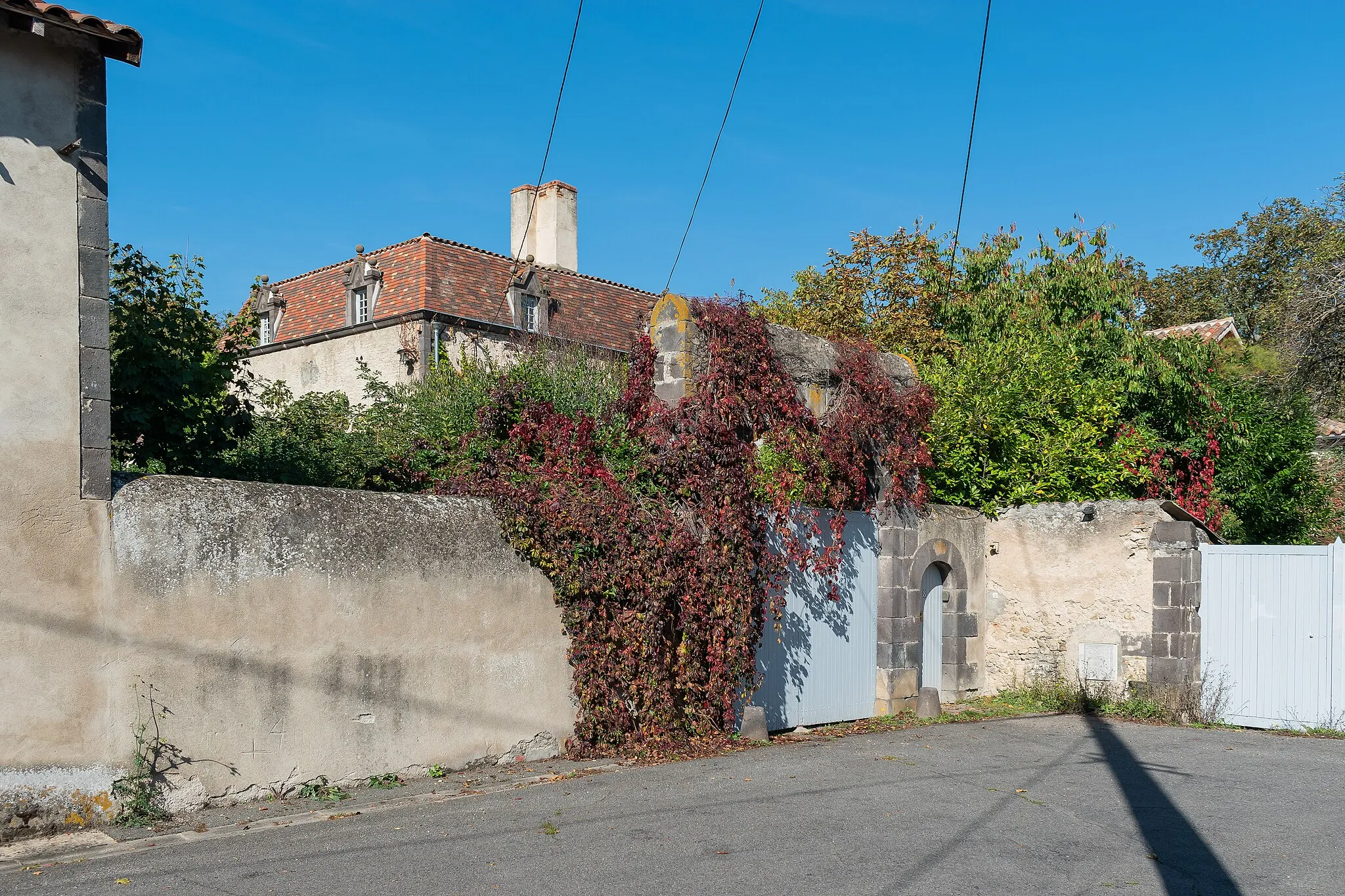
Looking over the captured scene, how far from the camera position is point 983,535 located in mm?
12727

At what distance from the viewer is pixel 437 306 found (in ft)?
71.0

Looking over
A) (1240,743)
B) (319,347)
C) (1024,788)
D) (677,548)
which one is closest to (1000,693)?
(1240,743)

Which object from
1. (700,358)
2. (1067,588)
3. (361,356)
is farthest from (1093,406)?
(361,356)

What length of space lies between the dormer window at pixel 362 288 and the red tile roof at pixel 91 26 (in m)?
16.5

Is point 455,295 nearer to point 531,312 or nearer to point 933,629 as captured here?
point 531,312

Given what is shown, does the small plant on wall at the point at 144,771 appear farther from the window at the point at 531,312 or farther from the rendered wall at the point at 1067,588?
the window at the point at 531,312

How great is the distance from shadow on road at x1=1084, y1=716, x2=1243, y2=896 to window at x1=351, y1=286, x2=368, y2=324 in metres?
18.4

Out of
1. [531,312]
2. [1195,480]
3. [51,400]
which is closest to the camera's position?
[51,400]

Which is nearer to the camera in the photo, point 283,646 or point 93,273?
point 93,273

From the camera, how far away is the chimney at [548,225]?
83.1ft

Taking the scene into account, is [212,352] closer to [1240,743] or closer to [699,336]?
[699,336]

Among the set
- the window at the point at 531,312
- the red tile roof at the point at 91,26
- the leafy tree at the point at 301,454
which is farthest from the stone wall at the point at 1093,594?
the window at the point at 531,312

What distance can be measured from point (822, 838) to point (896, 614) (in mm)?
5268

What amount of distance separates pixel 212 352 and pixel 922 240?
15790 millimetres
